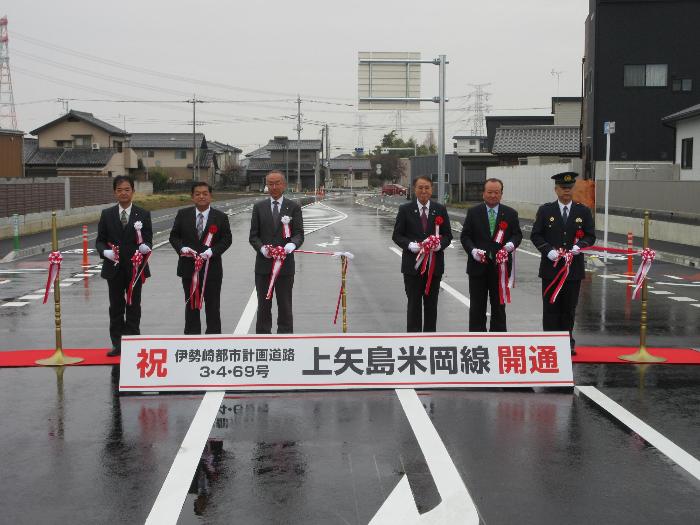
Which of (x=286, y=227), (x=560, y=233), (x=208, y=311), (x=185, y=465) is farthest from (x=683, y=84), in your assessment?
(x=185, y=465)

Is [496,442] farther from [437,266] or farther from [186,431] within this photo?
[437,266]

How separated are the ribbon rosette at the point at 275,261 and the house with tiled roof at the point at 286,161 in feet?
327

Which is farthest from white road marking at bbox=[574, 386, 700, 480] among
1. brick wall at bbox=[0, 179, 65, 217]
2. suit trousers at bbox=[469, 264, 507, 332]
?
brick wall at bbox=[0, 179, 65, 217]

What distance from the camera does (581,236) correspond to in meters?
9.14

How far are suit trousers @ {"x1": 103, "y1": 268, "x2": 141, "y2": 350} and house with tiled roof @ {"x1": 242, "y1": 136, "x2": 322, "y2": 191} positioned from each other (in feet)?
327

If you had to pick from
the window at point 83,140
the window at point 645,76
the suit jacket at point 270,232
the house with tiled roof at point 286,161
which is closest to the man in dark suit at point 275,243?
the suit jacket at point 270,232

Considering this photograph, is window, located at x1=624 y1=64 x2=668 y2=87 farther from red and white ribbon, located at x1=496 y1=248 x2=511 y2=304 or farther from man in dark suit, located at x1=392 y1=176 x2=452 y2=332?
red and white ribbon, located at x1=496 y1=248 x2=511 y2=304

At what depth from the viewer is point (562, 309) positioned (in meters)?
9.11

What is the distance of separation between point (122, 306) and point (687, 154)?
90.4ft

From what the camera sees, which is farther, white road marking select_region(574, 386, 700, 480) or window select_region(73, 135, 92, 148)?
window select_region(73, 135, 92, 148)

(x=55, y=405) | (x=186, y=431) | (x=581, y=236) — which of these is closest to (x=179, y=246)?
(x=55, y=405)

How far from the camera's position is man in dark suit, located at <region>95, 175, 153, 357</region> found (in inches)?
360

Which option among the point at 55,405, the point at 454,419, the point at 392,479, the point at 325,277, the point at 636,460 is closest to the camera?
the point at 392,479

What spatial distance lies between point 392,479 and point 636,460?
177cm
